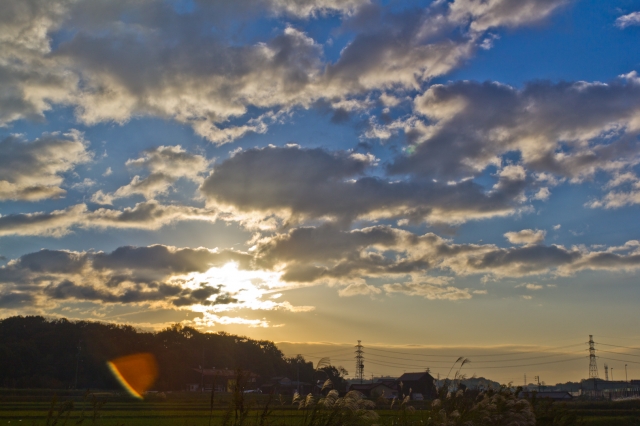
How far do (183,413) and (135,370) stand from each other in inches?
3246

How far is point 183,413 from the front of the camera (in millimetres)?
47438

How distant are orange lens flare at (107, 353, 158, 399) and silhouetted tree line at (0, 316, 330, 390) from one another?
5.39 feet

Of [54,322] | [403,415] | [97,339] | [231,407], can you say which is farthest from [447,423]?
[54,322]

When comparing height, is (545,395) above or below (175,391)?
above

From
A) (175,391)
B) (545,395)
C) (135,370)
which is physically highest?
(545,395)

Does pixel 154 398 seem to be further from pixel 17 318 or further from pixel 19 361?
pixel 17 318

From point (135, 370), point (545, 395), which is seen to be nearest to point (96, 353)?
point (135, 370)

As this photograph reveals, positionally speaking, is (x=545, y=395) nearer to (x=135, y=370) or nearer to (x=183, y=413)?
(x=183, y=413)

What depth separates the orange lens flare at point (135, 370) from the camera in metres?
114

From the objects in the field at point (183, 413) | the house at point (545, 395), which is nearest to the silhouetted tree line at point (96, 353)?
the field at point (183, 413)

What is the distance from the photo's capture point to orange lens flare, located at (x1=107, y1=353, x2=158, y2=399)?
11365 cm

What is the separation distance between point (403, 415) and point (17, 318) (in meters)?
156

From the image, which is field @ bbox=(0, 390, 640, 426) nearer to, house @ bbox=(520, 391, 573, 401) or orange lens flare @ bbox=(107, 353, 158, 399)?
house @ bbox=(520, 391, 573, 401)

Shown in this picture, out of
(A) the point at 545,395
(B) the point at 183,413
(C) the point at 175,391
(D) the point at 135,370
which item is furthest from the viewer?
(D) the point at 135,370
